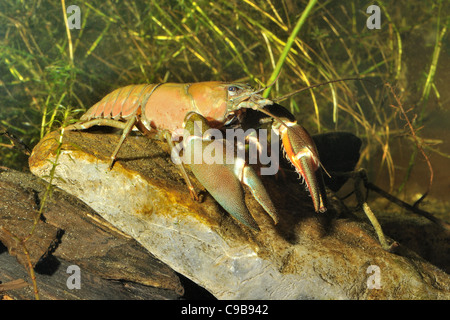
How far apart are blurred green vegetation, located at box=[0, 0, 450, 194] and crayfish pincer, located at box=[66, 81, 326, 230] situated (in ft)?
3.22

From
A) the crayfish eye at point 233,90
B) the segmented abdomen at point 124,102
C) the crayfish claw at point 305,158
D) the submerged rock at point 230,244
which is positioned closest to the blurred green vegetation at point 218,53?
the segmented abdomen at point 124,102

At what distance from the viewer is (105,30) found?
171 inches

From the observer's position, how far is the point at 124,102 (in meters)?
2.88

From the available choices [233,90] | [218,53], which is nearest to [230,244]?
[233,90]

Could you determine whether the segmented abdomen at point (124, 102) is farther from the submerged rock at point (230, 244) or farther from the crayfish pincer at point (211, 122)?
the submerged rock at point (230, 244)

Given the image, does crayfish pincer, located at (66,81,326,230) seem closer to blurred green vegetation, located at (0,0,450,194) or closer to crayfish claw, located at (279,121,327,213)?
crayfish claw, located at (279,121,327,213)

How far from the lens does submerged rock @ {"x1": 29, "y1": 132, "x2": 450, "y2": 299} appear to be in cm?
193

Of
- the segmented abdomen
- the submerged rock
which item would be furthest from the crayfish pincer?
the submerged rock

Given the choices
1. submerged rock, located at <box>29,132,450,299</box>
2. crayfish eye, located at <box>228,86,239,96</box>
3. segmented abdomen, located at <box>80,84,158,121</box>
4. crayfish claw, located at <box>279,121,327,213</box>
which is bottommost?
submerged rock, located at <box>29,132,450,299</box>

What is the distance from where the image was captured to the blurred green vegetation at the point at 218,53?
13.1 feet

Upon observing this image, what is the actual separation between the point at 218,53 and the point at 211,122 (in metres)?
2.54

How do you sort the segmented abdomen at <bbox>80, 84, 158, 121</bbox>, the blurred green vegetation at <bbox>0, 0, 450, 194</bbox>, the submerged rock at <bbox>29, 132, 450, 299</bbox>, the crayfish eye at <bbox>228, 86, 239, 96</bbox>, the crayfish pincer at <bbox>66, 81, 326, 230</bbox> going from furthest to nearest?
the blurred green vegetation at <bbox>0, 0, 450, 194</bbox> → the segmented abdomen at <bbox>80, 84, 158, 121</bbox> → the crayfish eye at <bbox>228, 86, 239, 96</bbox> → the submerged rock at <bbox>29, 132, 450, 299</bbox> → the crayfish pincer at <bbox>66, 81, 326, 230</bbox>

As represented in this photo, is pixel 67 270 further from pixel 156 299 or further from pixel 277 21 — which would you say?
pixel 277 21
